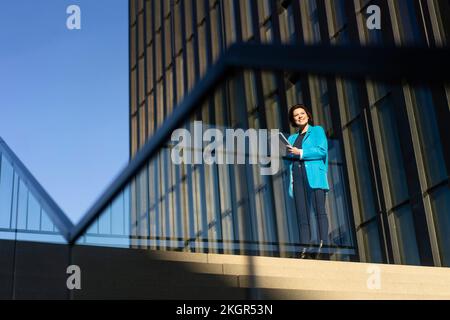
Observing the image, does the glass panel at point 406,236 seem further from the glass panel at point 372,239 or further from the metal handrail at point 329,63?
the metal handrail at point 329,63

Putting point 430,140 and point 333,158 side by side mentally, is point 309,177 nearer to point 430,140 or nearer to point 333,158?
point 333,158

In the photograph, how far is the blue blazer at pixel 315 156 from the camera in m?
6.50

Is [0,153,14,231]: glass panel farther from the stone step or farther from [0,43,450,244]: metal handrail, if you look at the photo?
[0,43,450,244]: metal handrail

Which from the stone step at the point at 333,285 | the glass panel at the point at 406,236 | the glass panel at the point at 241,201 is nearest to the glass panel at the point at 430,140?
the glass panel at the point at 406,236

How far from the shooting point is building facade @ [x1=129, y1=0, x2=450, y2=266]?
7014 mm

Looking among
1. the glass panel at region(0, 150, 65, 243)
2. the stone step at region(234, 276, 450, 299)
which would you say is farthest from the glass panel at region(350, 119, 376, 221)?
the glass panel at region(0, 150, 65, 243)

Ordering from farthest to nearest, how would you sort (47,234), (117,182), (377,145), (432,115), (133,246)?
(377,145), (432,115), (133,246), (47,234), (117,182)

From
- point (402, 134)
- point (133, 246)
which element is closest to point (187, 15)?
point (402, 134)

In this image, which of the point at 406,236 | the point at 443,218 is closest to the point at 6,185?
the point at 443,218

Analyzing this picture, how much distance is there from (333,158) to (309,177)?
1260 millimetres
